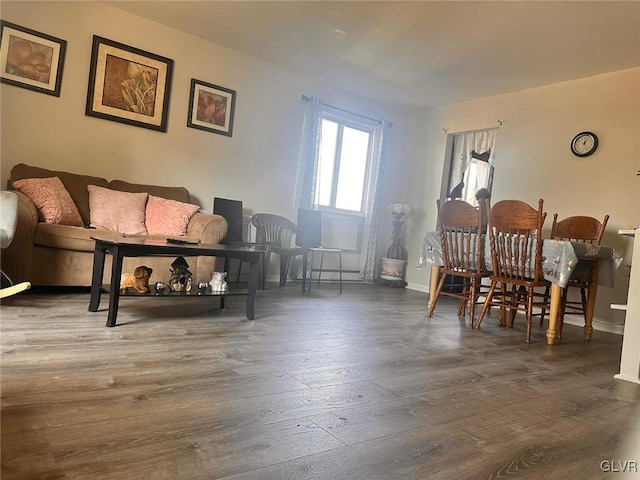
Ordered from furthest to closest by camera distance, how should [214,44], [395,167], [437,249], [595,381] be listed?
[395,167], [214,44], [437,249], [595,381]

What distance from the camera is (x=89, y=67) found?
3934mm

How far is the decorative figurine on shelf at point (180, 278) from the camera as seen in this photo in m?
2.68

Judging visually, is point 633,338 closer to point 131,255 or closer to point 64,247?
point 131,255

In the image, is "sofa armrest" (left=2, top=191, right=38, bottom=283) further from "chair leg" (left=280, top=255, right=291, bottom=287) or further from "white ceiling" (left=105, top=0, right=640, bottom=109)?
"chair leg" (left=280, top=255, right=291, bottom=287)

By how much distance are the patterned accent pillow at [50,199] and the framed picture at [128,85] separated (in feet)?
3.11

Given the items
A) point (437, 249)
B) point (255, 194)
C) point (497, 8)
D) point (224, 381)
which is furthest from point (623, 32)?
point (224, 381)

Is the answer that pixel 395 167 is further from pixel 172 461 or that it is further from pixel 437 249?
pixel 172 461

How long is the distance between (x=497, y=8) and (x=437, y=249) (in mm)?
1915

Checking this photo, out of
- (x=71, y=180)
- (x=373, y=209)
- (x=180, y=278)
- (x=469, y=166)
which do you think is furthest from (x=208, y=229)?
(x=469, y=166)

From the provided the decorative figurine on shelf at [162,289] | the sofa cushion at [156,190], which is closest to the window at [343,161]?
the sofa cushion at [156,190]

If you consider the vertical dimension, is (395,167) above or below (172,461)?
above

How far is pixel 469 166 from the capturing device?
5.99 metres

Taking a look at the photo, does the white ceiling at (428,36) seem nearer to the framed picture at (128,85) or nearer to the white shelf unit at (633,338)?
the framed picture at (128,85)

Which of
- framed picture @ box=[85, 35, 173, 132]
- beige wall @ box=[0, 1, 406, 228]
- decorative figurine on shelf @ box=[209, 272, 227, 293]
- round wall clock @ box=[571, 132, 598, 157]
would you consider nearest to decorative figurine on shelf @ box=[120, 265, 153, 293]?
decorative figurine on shelf @ box=[209, 272, 227, 293]
